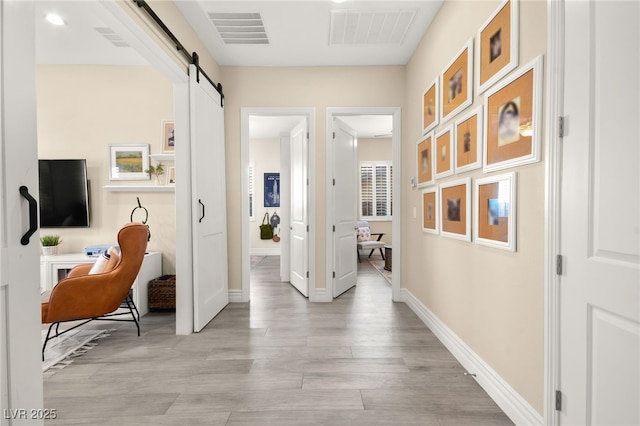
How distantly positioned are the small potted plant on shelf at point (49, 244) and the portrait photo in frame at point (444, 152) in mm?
4141

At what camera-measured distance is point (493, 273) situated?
198 cm

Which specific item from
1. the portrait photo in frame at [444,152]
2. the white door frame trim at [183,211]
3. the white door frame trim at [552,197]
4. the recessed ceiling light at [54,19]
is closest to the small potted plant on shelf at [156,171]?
the white door frame trim at [183,211]

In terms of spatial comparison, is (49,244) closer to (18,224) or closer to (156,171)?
(156,171)

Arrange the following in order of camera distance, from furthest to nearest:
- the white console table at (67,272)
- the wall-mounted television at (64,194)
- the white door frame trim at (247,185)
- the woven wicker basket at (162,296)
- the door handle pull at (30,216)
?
the white door frame trim at (247,185), the wall-mounted television at (64,194), the woven wicker basket at (162,296), the white console table at (67,272), the door handle pull at (30,216)

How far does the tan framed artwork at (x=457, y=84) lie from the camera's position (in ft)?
7.39

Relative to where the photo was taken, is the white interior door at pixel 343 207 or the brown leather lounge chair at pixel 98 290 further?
the white interior door at pixel 343 207

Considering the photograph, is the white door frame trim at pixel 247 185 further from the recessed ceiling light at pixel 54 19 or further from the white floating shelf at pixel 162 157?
Answer: the recessed ceiling light at pixel 54 19

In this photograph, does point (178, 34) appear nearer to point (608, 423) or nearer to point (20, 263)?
point (20, 263)

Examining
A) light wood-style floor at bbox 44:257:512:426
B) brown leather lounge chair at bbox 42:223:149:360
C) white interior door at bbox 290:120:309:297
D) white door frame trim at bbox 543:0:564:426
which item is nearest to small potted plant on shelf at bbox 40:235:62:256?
brown leather lounge chair at bbox 42:223:149:360

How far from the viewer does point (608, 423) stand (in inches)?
48.1

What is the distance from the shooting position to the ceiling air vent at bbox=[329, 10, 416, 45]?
2.92 m

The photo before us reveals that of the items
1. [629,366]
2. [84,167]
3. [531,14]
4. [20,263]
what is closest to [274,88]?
[84,167]

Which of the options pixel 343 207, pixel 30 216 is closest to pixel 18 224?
pixel 30 216

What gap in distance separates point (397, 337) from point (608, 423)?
5.63 feet
